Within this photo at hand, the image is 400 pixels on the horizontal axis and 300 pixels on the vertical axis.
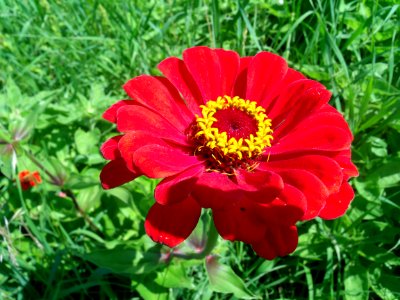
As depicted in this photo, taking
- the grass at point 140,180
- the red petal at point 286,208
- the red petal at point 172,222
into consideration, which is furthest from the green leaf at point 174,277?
the red petal at point 286,208

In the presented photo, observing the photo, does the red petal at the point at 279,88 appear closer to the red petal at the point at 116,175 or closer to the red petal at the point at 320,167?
the red petal at the point at 320,167

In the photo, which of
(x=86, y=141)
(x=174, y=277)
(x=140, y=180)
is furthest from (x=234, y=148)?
(x=86, y=141)

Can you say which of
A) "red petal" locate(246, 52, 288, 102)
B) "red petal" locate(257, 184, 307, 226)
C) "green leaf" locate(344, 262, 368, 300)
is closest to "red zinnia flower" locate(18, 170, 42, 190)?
"red petal" locate(246, 52, 288, 102)

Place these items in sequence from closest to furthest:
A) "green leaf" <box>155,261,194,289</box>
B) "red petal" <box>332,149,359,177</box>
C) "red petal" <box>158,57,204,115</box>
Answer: "red petal" <box>332,149,359,177</box>
"red petal" <box>158,57,204,115</box>
"green leaf" <box>155,261,194,289</box>

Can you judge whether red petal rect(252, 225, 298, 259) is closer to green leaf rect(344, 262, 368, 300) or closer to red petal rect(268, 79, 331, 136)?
red petal rect(268, 79, 331, 136)

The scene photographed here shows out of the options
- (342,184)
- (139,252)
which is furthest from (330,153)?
(139,252)
